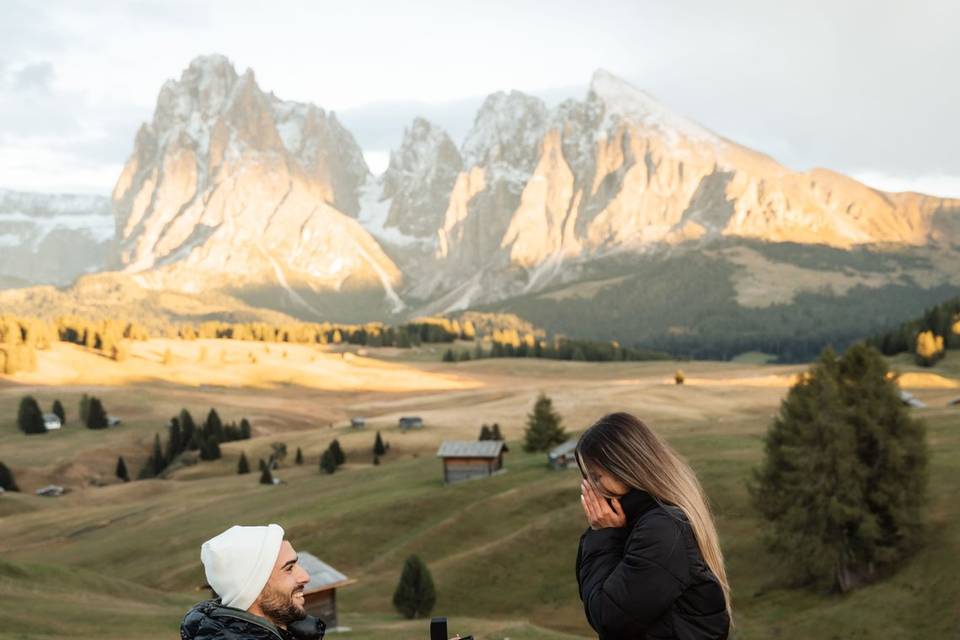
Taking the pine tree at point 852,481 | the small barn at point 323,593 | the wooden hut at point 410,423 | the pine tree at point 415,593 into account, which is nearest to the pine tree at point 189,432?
the wooden hut at point 410,423

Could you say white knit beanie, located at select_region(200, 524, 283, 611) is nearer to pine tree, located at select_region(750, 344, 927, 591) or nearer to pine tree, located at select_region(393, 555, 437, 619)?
pine tree, located at select_region(393, 555, 437, 619)

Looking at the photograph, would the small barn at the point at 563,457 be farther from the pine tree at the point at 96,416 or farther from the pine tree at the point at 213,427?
the pine tree at the point at 96,416

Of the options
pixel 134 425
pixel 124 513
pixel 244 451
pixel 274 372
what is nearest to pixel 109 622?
pixel 124 513

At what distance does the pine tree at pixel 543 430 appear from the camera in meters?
68.9

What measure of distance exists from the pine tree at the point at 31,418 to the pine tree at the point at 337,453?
1943 inches

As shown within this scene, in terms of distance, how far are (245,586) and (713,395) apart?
104m

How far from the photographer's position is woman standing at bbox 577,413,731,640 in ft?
17.2

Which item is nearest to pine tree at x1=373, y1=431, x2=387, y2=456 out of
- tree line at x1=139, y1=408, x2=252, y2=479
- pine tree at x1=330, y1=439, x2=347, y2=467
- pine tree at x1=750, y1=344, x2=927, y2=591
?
pine tree at x1=330, y1=439, x2=347, y2=467

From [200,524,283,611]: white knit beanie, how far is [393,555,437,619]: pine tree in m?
32.9

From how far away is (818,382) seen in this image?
3734 cm

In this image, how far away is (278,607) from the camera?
5258mm

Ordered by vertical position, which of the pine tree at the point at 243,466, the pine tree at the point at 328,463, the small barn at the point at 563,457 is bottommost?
the pine tree at the point at 243,466

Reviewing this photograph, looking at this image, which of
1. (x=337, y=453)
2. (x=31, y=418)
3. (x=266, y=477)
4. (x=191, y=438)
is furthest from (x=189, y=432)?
(x=266, y=477)

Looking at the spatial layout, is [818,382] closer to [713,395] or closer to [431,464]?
[431,464]
